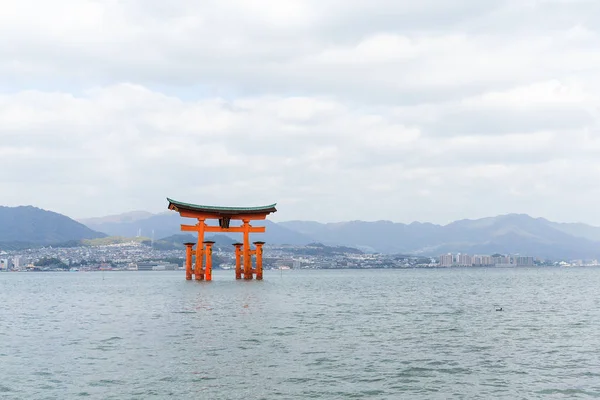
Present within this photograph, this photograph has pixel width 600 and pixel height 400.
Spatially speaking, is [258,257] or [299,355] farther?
[258,257]

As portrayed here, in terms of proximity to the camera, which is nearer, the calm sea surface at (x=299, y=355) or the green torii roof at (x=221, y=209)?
the calm sea surface at (x=299, y=355)

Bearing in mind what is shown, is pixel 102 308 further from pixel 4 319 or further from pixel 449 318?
pixel 449 318

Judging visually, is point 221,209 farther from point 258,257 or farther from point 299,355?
point 299,355

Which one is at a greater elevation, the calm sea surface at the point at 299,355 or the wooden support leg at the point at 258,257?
the wooden support leg at the point at 258,257

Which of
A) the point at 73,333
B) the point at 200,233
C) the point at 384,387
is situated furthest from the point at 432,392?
A: the point at 200,233

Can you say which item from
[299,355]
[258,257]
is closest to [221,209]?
[258,257]

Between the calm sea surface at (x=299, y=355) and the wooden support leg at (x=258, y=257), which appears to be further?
the wooden support leg at (x=258, y=257)

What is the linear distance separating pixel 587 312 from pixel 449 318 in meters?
12.2

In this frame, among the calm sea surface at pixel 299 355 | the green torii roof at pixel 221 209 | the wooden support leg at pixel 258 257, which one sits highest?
the green torii roof at pixel 221 209

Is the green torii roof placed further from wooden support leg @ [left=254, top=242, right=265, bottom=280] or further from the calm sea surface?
the calm sea surface

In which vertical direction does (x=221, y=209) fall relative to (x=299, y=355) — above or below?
above

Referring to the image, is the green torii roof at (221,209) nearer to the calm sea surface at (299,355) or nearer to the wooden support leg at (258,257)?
the wooden support leg at (258,257)

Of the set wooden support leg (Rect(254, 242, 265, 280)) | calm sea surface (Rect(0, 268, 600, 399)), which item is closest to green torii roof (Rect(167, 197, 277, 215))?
wooden support leg (Rect(254, 242, 265, 280))

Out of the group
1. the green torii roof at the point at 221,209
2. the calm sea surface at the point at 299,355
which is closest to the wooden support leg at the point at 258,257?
the green torii roof at the point at 221,209
